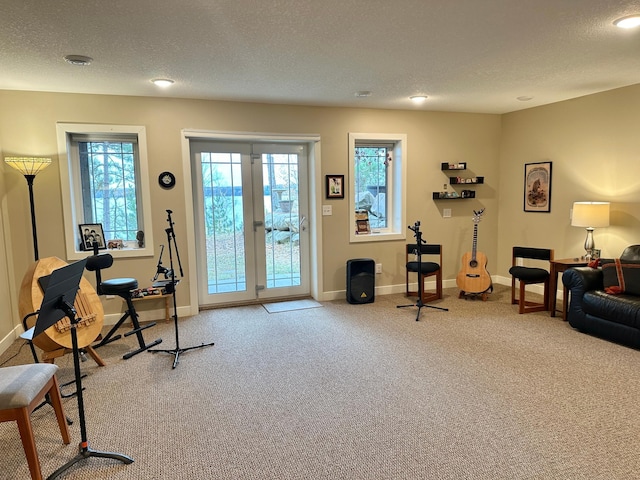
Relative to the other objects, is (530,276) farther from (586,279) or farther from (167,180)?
(167,180)

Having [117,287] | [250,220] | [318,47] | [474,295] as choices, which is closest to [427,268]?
[474,295]

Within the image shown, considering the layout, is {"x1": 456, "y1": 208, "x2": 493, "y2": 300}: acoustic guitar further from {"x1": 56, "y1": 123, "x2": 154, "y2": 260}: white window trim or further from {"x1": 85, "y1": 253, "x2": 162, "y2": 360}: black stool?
{"x1": 56, "y1": 123, "x2": 154, "y2": 260}: white window trim

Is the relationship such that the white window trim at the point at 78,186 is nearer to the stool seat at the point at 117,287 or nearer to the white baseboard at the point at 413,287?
the stool seat at the point at 117,287

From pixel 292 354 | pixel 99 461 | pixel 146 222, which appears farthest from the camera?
pixel 146 222

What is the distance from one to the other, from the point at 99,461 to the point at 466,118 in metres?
5.53

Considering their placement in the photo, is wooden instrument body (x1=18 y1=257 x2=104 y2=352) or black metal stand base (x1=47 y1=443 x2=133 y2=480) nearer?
black metal stand base (x1=47 y1=443 x2=133 y2=480)

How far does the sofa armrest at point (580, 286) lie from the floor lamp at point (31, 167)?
17.0 feet

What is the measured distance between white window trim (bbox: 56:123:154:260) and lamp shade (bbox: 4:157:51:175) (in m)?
0.32

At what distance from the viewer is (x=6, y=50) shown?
287cm

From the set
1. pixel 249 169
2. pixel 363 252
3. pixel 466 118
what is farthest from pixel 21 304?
pixel 466 118

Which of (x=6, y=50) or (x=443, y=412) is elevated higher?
(x=6, y=50)

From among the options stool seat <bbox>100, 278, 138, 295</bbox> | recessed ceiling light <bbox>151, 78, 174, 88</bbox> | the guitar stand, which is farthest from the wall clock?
the guitar stand

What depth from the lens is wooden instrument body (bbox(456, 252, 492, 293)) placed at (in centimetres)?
502

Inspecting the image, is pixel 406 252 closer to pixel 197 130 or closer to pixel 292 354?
pixel 292 354
